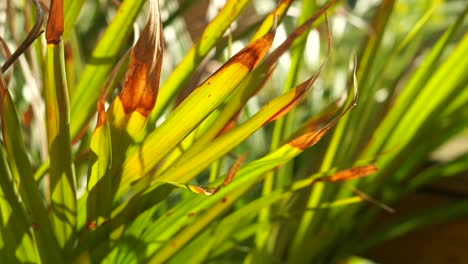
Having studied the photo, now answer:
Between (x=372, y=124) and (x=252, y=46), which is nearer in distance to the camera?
(x=252, y=46)

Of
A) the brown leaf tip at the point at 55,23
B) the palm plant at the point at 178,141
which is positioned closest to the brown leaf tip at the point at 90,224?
the palm plant at the point at 178,141

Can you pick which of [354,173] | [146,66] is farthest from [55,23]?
[354,173]

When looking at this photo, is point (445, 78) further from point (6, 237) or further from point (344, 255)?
point (6, 237)

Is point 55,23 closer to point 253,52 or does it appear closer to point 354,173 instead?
point 253,52

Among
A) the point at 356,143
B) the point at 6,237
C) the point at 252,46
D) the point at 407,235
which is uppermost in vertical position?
the point at 407,235

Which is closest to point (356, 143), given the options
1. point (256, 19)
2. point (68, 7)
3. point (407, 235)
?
point (256, 19)

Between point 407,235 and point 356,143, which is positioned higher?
point 407,235

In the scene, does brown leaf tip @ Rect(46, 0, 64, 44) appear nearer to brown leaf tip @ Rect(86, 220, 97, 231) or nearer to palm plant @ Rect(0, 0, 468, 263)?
palm plant @ Rect(0, 0, 468, 263)

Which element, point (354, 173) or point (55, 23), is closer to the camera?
point (55, 23)

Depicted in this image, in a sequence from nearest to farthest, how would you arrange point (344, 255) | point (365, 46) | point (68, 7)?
point (68, 7), point (365, 46), point (344, 255)
